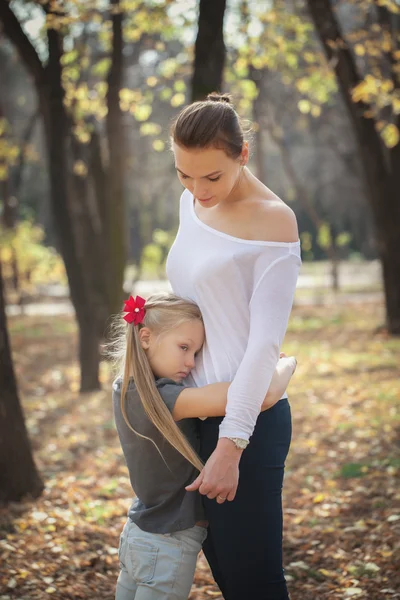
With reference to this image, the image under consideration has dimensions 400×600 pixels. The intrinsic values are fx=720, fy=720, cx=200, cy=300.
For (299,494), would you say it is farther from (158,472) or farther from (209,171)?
(209,171)

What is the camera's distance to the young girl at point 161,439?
257cm

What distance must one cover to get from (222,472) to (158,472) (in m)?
0.39

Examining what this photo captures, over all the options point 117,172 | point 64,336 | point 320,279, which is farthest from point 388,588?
point 320,279

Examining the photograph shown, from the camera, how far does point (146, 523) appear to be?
270 centimetres

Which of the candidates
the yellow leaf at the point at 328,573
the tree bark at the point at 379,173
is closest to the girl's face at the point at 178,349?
the yellow leaf at the point at 328,573

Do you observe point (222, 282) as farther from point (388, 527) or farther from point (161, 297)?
point (388, 527)

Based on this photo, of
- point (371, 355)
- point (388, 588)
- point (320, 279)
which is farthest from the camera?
point (320, 279)

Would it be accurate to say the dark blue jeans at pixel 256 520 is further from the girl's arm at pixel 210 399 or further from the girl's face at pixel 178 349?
the girl's face at pixel 178 349

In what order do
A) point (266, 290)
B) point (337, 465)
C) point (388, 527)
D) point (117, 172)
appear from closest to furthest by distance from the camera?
1. point (266, 290)
2. point (388, 527)
3. point (337, 465)
4. point (117, 172)

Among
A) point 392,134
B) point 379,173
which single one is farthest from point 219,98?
point 379,173

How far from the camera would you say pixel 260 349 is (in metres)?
2.34

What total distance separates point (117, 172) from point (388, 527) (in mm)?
6590

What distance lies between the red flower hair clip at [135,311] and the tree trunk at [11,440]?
241 cm

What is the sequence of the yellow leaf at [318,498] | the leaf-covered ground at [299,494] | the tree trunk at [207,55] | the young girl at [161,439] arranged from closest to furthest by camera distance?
the young girl at [161,439] < the leaf-covered ground at [299,494] < the yellow leaf at [318,498] < the tree trunk at [207,55]
